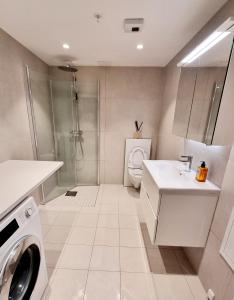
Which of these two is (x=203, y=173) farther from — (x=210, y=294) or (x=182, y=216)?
(x=210, y=294)

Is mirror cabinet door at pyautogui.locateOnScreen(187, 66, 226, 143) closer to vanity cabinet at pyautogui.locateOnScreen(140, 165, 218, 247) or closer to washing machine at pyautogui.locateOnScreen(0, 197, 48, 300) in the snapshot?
vanity cabinet at pyautogui.locateOnScreen(140, 165, 218, 247)

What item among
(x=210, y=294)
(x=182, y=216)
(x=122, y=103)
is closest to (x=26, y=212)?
(x=182, y=216)

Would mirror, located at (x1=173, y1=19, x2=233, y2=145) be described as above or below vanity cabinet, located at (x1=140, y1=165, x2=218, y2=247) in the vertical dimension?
above

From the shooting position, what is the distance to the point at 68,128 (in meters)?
2.71

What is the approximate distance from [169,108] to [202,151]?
1077 millimetres

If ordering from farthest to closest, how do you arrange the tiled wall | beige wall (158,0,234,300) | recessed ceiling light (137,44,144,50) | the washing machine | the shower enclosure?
the tiled wall < the shower enclosure < recessed ceiling light (137,44,144,50) < beige wall (158,0,234,300) < the washing machine

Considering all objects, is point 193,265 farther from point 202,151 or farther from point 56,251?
point 56,251

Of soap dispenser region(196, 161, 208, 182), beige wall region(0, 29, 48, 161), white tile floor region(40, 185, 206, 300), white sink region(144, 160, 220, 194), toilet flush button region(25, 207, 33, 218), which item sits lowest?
white tile floor region(40, 185, 206, 300)

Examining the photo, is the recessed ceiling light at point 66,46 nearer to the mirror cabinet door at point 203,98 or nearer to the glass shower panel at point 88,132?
the glass shower panel at point 88,132

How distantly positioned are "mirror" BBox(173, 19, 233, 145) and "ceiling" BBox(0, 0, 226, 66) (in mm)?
317

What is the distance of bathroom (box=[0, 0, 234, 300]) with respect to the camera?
107 centimetres

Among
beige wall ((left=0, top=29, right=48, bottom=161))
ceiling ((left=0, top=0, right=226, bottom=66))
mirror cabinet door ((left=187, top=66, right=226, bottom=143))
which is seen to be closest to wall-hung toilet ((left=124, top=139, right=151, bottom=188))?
mirror cabinet door ((left=187, top=66, right=226, bottom=143))

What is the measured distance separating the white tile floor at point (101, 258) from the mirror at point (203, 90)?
129cm

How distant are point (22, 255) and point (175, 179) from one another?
1209mm
